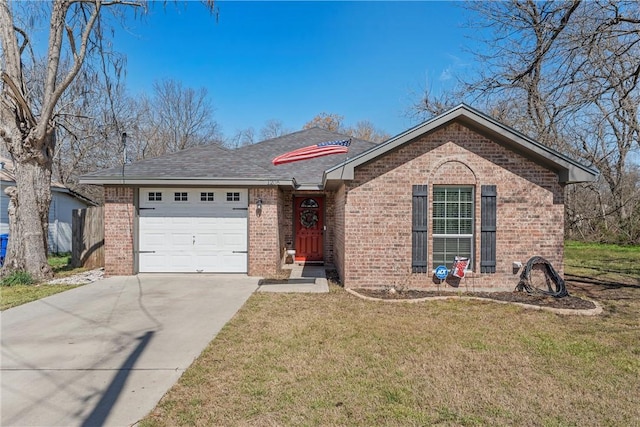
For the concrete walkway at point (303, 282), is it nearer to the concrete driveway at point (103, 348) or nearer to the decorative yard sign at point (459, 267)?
the concrete driveway at point (103, 348)

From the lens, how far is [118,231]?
347 inches

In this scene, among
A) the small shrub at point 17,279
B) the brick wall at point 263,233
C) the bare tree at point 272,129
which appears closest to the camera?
the small shrub at point 17,279

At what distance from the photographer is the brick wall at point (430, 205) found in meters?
7.43

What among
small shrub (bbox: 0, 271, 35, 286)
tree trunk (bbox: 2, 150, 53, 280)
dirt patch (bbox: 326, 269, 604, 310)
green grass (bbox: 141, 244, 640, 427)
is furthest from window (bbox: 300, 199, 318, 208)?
small shrub (bbox: 0, 271, 35, 286)

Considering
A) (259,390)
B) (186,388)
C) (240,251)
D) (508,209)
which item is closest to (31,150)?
(240,251)

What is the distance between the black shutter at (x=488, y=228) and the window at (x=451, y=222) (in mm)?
250

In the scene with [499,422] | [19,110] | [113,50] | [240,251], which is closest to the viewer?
[499,422]

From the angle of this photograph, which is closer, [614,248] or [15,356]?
[15,356]

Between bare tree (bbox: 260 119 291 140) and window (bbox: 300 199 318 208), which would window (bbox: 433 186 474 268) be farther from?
bare tree (bbox: 260 119 291 140)

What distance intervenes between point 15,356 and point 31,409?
5.18ft

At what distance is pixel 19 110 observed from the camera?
27.8 feet

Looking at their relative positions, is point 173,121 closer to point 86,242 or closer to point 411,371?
point 86,242

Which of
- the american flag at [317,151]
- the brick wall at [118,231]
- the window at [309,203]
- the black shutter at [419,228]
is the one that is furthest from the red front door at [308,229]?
the brick wall at [118,231]

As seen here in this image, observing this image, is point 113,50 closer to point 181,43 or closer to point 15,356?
point 181,43
